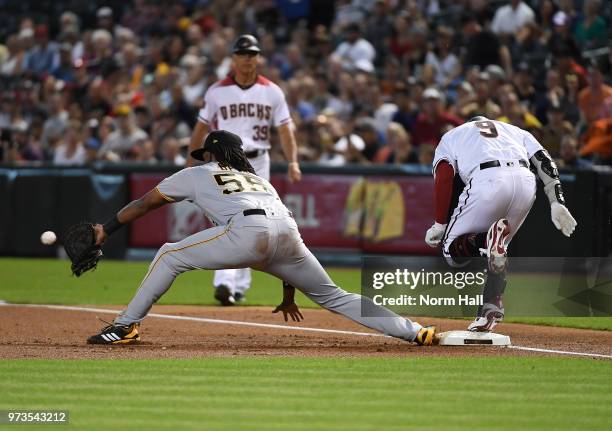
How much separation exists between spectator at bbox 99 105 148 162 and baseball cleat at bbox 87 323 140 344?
11124 millimetres

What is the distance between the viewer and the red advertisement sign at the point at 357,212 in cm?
1703

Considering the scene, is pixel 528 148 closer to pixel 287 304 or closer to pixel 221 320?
pixel 287 304

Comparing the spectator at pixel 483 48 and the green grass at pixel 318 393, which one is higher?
the spectator at pixel 483 48

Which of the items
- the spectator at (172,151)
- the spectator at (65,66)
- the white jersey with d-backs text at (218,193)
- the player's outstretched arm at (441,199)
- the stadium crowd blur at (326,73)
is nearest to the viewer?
the white jersey with d-backs text at (218,193)

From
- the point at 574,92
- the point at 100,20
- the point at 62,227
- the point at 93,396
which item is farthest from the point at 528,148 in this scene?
the point at 100,20

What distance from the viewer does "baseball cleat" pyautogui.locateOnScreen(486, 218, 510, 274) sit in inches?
352

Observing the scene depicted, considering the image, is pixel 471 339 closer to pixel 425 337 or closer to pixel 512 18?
pixel 425 337

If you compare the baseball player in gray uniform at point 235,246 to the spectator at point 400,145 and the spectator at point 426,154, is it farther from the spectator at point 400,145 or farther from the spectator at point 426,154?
the spectator at point 400,145

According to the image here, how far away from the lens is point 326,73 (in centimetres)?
2128

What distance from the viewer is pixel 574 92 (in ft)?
55.8

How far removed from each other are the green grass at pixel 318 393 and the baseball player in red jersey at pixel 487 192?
1005mm

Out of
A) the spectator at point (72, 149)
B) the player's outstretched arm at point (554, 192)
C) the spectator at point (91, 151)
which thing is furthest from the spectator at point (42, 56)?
the player's outstretched arm at point (554, 192)

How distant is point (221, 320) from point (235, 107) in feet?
7.48

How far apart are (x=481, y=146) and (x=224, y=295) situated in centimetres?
411
